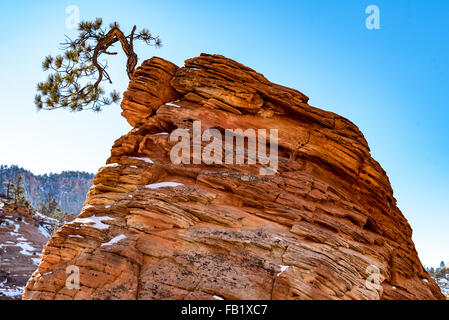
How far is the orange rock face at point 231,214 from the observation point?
39.9 ft

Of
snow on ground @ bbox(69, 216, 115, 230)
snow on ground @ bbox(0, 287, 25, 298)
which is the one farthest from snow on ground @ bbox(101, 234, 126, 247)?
snow on ground @ bbox(0, 287, 25, 298)

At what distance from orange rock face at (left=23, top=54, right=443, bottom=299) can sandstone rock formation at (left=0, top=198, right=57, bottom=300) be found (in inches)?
1384

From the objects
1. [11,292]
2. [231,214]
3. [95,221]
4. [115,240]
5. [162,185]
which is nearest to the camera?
[115,240]

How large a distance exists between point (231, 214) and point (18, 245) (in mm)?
65627

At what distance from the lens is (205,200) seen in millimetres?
15531

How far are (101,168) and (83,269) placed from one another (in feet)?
21.3

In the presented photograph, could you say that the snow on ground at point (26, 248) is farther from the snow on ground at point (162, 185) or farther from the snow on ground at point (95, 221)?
the snow on ground at point (162, 185)

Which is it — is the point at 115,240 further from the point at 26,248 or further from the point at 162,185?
the point at 26,248

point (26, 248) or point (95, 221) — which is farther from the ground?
point (95, 221)

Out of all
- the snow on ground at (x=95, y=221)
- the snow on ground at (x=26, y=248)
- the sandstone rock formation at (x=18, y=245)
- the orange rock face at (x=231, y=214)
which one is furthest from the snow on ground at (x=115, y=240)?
the snow on ground at (x=26, y=248)

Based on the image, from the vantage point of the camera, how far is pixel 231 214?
15016 millimetres

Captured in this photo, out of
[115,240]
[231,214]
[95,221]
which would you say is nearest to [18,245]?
[95,221]

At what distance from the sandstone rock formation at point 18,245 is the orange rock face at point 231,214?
35.2 metres
